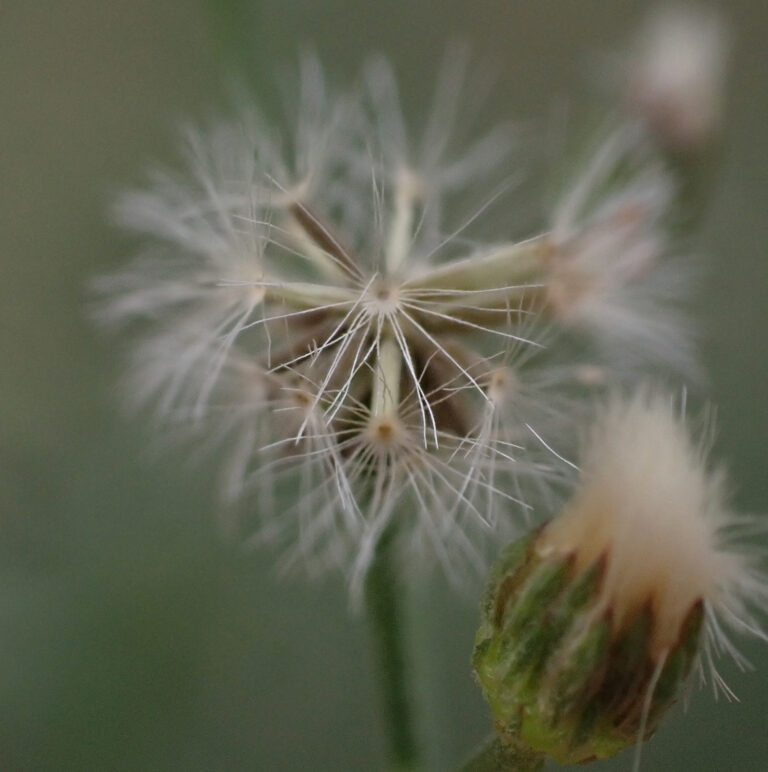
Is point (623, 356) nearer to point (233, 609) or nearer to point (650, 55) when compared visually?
point (650, 55)

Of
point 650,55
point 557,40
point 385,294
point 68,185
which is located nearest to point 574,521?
point 385,294

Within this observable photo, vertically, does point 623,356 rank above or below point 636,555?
above

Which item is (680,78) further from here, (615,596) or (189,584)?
(189,584)

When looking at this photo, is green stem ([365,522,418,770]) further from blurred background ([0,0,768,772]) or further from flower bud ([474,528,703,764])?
flower bud ([474,528,703,764])

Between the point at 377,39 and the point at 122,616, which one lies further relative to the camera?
the point at 377,39

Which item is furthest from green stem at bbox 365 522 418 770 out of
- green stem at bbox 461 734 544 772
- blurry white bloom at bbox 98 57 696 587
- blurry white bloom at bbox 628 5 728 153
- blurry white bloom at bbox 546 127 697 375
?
blurry white bloom at bbox 628 5 728 153

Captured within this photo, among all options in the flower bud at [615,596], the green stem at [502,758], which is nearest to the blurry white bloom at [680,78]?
the flower bud at [615,596]
